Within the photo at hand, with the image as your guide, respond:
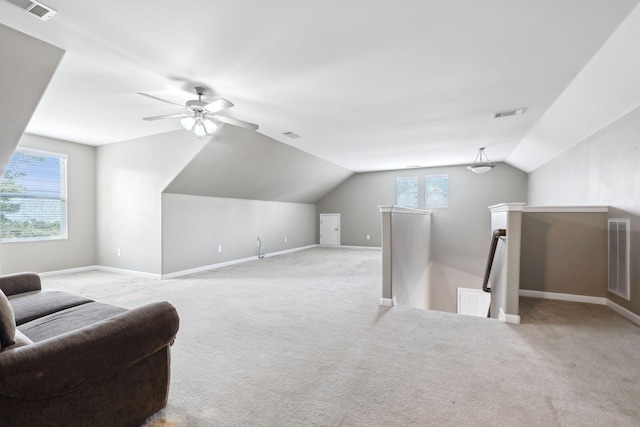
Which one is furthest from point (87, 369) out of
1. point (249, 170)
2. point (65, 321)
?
point (249, 170)

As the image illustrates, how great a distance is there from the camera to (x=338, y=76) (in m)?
3.23

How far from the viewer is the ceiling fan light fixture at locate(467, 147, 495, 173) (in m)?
6.84

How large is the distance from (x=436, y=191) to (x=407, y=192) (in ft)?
2.91

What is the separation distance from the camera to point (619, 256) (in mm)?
3465

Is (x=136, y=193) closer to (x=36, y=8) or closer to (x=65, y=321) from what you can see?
(x=36, y=8)

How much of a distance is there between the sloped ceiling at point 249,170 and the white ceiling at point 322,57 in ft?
2.78

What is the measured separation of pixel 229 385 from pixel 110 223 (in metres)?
5.56

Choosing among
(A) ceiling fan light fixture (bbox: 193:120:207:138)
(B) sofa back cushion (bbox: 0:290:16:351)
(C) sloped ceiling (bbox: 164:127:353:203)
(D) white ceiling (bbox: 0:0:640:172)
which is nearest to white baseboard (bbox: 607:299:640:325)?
(D) white ceiling (bbox: 0:0:640:172)

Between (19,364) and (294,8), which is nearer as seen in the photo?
(19,364)

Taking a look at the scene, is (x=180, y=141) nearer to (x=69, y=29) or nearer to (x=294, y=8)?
(x=69, y=29)

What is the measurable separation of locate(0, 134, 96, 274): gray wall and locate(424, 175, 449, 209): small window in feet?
29.0

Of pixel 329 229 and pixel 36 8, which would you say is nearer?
pixel 36 8

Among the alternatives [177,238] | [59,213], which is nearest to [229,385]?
[177,238]

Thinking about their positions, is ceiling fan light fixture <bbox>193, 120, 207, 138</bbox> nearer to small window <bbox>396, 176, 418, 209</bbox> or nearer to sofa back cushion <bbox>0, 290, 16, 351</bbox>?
sofa back cushion <bbox>0, 290, 16, 351</bbox>
